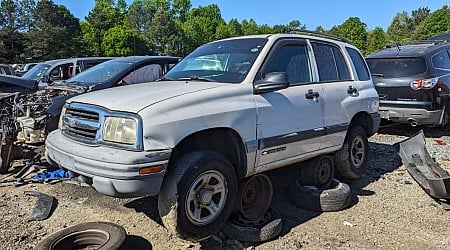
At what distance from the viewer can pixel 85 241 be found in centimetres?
363

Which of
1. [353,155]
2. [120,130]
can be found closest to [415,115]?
[353,155]

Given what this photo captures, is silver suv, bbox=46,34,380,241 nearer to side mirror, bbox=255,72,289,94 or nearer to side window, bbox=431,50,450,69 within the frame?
side mirror, bbox=255,72,289,94

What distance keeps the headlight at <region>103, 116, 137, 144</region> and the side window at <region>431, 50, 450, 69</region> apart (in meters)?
7.23

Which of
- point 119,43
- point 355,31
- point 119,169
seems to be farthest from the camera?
point 355,31

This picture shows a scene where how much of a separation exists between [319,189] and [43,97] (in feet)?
15.3

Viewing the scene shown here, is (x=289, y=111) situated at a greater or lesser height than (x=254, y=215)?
greater

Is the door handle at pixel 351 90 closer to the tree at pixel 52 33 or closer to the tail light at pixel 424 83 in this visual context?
the tail light at pixel 424 83

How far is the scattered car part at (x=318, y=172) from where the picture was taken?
4830 mm

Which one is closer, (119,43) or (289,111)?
(289,111)

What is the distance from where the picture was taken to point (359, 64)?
584cm

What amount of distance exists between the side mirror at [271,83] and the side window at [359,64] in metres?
2.19

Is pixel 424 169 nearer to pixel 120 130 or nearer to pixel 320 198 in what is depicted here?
pixel 320 198

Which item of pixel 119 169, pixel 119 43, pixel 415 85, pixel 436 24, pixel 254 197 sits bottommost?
pixel 254 197

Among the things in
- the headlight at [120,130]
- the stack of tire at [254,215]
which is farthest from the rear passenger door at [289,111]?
the headlight at [120,130]
